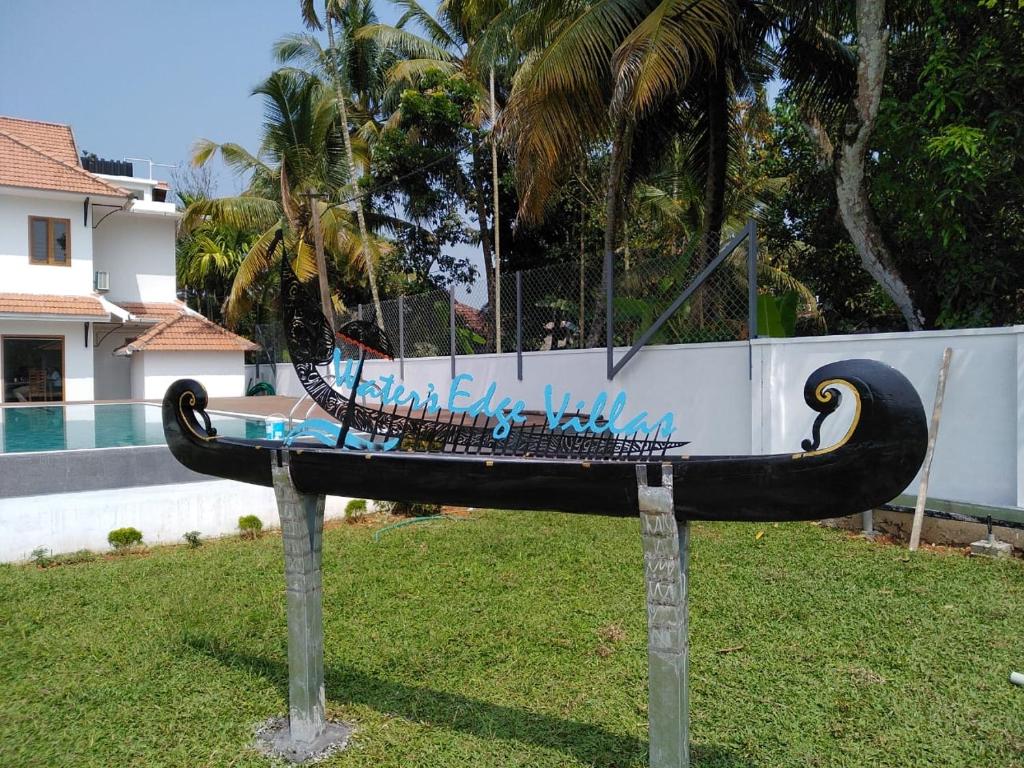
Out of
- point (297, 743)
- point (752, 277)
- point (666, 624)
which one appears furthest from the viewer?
point (752, 277)

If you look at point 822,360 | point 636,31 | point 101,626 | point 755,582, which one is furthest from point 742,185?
point 101,626

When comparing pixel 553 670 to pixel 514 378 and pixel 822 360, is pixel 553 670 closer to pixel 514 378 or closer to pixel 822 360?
pixel 822 360

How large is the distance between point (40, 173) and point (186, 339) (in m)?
4.42

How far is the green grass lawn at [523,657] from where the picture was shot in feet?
9.96

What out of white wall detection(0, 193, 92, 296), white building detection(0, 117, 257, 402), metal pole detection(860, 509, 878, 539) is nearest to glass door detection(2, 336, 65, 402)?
white building detection(0, 117, 257, 402)

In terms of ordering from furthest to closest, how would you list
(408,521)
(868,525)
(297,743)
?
(408,521), (868,525), (297,743)

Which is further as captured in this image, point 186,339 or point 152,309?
point 152,309

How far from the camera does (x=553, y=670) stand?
3.73 m

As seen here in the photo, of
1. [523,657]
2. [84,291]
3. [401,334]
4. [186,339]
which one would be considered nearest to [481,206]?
[401,334]

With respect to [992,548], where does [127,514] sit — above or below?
above

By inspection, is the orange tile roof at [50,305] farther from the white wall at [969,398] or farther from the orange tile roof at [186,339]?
the white wall at [969,398]

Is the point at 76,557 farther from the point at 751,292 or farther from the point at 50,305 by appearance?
the point at 50,305

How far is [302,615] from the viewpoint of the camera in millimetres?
3055

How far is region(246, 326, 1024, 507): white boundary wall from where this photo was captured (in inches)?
223
